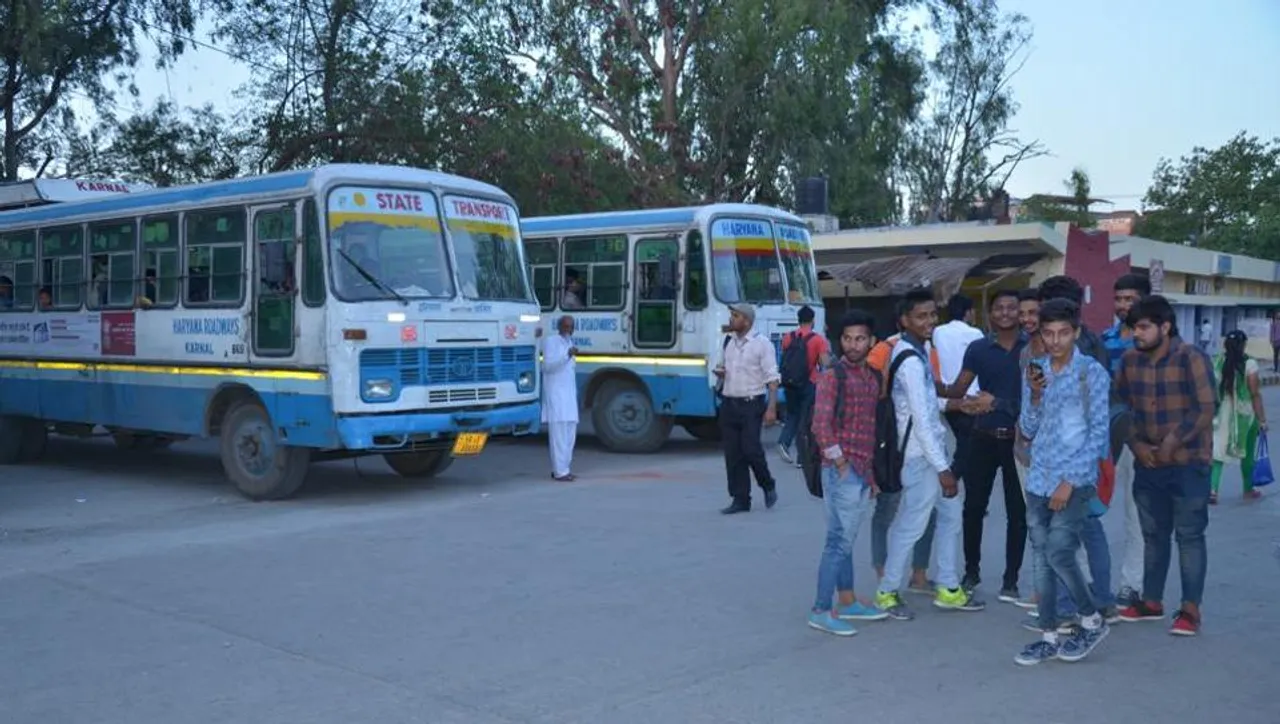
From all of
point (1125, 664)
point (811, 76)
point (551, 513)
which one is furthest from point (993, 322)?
point (811, 76)

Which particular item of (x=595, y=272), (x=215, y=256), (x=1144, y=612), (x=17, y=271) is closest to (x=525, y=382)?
(x=215, y=256)

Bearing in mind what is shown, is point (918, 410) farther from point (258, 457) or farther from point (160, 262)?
point (160, 262)

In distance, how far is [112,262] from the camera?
13945mm

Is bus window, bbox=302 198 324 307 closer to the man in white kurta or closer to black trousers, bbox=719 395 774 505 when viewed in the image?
the man in white kurta

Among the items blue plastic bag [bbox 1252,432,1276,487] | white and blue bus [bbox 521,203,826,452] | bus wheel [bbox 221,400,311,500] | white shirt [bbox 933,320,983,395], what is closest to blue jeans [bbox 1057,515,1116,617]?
white shirt [bbox 933,320,983,395]

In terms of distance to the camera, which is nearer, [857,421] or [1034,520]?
[1034,520]

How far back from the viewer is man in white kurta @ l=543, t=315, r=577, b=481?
13797 mm

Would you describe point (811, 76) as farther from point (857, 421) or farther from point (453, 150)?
point (857, 421)

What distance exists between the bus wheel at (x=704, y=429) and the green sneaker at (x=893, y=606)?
32.6 ft

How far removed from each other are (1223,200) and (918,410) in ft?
183

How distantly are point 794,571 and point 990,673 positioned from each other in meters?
2.54

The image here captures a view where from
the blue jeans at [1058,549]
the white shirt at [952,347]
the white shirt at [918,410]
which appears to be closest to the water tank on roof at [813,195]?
the white shirt at [952,347]

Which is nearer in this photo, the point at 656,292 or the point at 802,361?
the point at 802,361

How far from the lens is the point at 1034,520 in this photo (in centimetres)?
644
